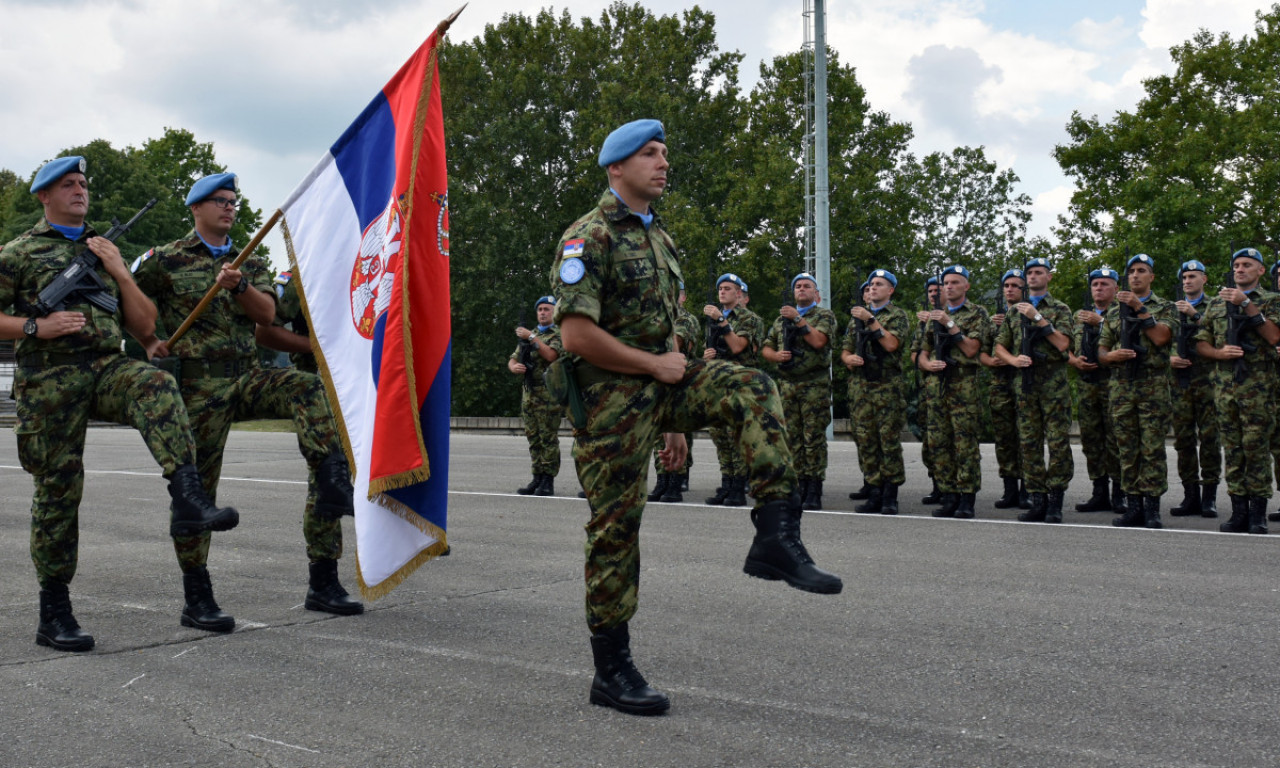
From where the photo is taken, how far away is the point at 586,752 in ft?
12.2

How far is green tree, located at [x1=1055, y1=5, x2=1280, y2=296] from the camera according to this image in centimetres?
3456

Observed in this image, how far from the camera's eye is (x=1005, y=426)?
36.0ft

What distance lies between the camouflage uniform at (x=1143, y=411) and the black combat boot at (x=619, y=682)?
6.61 meters

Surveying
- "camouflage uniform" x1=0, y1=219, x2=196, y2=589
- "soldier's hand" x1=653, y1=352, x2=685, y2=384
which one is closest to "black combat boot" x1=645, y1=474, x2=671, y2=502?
"camouflage uniform" x1=0, y1=219, x2=196, y2=589

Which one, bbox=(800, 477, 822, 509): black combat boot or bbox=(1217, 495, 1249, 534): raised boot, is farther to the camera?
bbox=(800, 477, 822, 509): black combat boot

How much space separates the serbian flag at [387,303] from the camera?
527 centimetres

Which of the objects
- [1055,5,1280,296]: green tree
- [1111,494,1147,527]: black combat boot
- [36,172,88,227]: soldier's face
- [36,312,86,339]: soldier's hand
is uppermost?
[1055,5,1280,296]: green tree

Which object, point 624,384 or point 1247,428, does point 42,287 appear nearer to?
point 624,384

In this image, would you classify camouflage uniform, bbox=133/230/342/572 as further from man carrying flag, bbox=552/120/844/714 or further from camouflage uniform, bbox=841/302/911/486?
camouflage uniform, bbox=841/302/911/486

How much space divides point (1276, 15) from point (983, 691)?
42122 millimetres

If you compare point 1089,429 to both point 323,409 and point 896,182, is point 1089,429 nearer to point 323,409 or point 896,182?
point 323,409

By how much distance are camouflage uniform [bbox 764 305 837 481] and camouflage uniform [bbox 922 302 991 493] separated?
3.21ft

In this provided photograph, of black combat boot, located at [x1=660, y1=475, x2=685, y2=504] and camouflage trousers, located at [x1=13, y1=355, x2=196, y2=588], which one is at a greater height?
camouflage trousers, located at [x1=13, y1=355, x2=196, y2=588]

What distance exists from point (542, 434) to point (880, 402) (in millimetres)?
3682
